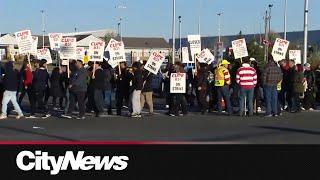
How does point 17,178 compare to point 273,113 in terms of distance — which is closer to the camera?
point 17,178

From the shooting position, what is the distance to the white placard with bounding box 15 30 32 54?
20.3m

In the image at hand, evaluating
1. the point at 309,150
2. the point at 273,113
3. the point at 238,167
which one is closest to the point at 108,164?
the point at 238,167

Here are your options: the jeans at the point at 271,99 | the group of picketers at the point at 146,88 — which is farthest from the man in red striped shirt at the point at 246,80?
the jeans at the point at 271,99

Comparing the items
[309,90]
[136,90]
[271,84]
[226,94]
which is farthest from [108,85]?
[309,90]

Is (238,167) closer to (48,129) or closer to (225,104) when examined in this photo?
(48,129)

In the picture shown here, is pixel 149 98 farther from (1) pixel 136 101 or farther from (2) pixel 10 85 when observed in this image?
(2) pixel 10 85

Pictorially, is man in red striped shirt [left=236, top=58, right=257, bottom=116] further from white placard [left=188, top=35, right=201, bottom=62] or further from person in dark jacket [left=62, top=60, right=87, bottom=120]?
white placard [left=188, top=35, right=201, bottom=62]

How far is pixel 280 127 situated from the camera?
1600cm

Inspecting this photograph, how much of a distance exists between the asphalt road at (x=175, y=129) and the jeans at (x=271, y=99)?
33 centimetres

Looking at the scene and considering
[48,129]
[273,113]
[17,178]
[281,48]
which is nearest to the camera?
[17,178]

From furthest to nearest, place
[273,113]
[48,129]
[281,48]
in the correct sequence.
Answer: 1. [281,48]
2. [273,113]
3. [48,129]

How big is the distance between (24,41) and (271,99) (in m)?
8.44

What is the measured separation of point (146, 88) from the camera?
1911 centimetres

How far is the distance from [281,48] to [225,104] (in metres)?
3.33
